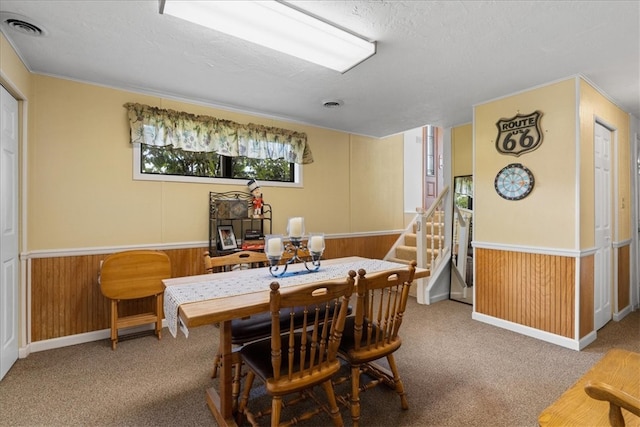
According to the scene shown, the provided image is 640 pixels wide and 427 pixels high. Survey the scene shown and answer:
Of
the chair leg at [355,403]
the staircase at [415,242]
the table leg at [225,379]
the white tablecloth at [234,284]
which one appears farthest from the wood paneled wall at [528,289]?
the table leg at [225,379]

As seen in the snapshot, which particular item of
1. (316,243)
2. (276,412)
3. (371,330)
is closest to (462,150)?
(316,243)

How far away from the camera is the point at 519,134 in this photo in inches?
125

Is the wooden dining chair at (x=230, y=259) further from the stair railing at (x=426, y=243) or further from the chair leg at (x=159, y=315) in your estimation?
the stair railing at (x=426, y=243)

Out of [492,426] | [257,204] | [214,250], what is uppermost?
[257,204]

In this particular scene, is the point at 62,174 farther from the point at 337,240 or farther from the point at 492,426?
the point at 492,426

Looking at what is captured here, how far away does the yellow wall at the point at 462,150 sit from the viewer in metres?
4.26

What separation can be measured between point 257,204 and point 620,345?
3805 millimetres

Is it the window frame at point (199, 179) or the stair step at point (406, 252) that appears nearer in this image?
the window frame at point (199, 179)

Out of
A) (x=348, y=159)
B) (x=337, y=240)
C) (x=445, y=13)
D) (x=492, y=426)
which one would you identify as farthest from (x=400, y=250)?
(x=445, y=13)

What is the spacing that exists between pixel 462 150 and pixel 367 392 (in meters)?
3.46

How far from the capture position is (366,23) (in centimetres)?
204

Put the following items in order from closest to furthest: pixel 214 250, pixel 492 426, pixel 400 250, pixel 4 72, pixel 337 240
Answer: pixel 492 426 → pixel 4 72 → pixel 214 250 → pixel 337 240 → pixel 400 250

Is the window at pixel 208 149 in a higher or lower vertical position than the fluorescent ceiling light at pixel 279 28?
lower

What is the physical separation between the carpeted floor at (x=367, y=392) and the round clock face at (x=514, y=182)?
139 cm
